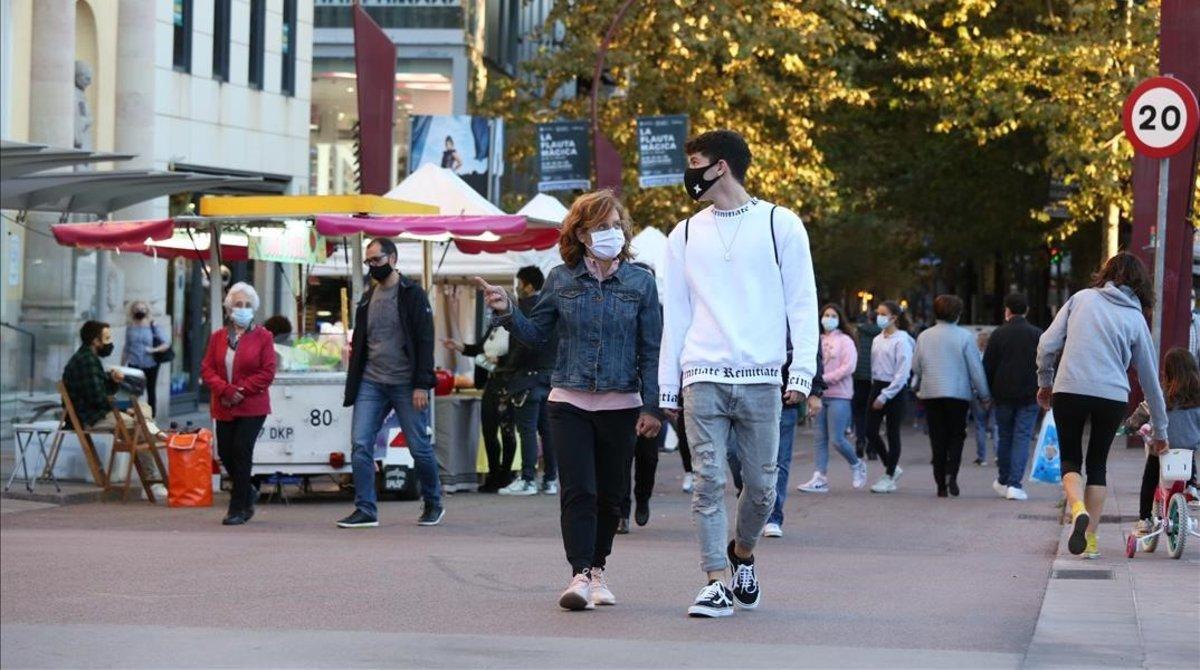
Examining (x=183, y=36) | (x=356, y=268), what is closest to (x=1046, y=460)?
(x=356, y=268)

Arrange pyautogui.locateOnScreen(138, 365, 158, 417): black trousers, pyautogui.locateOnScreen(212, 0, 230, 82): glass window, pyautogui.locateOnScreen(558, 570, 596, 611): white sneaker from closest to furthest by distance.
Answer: pyautogui.locateOnScreen(558, 570, 596, 611): white sneaker
pyautogui.locateOnScreen(138, 365, 158, 417): black trousers
pyautogui.locateOnScreen(212, 0, 230, 82): glass window

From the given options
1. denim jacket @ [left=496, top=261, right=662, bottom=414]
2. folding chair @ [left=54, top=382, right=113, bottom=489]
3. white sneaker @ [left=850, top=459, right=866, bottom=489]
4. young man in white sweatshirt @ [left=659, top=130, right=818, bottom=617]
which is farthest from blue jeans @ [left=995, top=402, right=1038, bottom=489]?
young man in white sweatshirt @ [left=659, top=130, right=818, bottom=617]

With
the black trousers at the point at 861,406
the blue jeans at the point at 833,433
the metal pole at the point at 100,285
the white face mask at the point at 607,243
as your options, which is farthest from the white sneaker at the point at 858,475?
the metal pole at the point at 100,285

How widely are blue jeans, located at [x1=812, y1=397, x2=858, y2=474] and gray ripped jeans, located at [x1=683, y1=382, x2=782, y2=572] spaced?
1010 cm

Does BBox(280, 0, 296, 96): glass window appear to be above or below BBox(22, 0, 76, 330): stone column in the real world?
above

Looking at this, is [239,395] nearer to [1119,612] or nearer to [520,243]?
[520,243]

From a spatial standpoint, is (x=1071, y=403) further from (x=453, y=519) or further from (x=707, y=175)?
(x=453, y=519)

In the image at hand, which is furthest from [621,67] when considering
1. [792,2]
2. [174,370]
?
[174,370]

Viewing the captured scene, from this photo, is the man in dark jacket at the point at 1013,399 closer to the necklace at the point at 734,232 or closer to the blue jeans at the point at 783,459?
the blue jeans at the point at 783,459

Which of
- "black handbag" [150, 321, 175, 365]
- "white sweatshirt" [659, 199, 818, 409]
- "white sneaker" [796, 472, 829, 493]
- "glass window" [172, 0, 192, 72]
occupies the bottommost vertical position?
"white sneaker" [796, 472, 829, 493]

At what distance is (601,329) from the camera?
33.0 feet

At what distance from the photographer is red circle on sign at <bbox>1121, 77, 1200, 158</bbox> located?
51.8ft

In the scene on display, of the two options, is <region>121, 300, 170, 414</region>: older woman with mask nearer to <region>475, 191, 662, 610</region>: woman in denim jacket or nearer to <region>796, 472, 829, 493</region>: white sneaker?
<region>796, 472, 829, 493</region>: white sneaker

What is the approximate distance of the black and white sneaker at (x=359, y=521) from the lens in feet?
48.2
